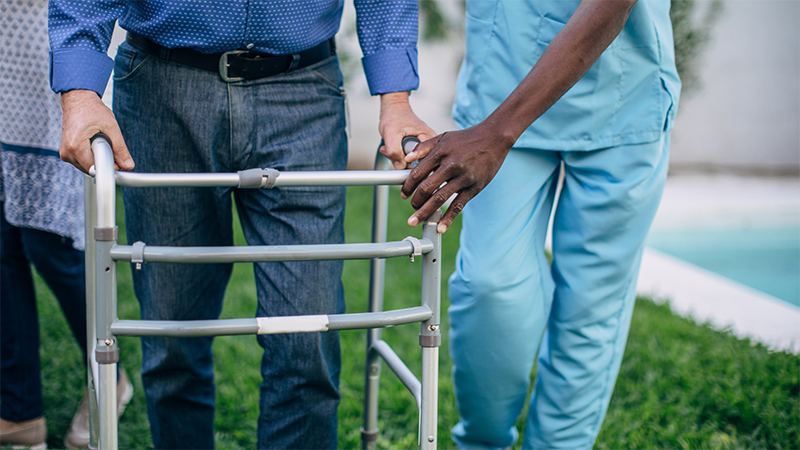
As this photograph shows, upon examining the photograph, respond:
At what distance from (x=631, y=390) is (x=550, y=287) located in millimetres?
1008

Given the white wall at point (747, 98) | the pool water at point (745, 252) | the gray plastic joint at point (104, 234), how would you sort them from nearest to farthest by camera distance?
the gray plastic joint at point (104, 234) < the pool water at point (745, 252) < the white wall at point (747, 98)

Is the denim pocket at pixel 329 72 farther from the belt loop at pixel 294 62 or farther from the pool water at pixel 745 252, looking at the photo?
the pool water at pixel 745 252

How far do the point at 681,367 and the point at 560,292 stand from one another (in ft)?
4.21

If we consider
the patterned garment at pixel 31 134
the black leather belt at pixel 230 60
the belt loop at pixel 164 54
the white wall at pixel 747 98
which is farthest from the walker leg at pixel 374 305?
the white wall at pixel 747 98

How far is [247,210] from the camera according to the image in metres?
1.49

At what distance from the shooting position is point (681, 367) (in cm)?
266

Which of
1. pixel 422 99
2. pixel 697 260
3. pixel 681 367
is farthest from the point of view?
pixel 422 99

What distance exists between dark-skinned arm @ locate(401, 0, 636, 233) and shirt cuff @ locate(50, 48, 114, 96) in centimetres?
61

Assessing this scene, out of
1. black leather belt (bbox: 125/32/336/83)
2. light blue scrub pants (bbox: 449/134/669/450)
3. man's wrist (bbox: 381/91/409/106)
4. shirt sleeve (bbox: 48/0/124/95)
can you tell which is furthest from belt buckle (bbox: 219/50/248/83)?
light blue scrub pants (bbox: 449/134/669/450)

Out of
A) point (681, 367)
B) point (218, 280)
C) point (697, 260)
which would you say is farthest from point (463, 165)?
point (697, 260)

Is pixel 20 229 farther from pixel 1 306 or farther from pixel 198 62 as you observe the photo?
pixel 198 62

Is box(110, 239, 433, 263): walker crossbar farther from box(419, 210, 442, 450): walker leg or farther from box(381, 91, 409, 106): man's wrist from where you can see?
box(381, 91, 409, 106): man's wrist

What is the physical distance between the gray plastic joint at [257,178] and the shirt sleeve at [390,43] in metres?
0.47

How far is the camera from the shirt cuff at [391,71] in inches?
58.7
